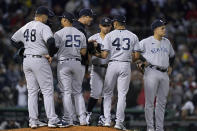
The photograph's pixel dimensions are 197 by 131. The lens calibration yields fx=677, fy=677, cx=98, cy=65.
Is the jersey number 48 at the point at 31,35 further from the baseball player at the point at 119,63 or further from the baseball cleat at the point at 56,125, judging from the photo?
the baseball cleat at the point at 56,125

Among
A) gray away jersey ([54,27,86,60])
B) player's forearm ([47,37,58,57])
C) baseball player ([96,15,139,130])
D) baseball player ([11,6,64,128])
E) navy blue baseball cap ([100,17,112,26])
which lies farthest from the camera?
navy blue baseball cap ([100,17,112,26])

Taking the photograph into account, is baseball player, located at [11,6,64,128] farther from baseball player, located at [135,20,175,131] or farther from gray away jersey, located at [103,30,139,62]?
baseball player, located at [135,20,175,131]

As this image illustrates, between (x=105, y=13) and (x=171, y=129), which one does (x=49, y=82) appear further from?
(x=105, y=13)

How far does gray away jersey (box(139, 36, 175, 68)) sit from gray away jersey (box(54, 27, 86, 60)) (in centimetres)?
147

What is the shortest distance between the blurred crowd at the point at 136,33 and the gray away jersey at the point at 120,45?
3.95m

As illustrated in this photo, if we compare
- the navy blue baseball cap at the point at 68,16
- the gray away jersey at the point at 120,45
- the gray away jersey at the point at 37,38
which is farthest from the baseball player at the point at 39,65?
the gray away jersey at the point at 120,45

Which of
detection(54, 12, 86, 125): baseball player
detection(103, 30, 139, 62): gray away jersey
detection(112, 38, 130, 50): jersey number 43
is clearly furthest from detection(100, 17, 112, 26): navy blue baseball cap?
detection(54, 12, 86, 125): baseball player

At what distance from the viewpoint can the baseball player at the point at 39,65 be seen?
13570 mm

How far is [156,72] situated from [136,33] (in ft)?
26.3

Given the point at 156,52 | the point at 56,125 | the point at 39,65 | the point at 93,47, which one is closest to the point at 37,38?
the point at 39,65

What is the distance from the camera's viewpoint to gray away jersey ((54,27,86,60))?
46.0 feet

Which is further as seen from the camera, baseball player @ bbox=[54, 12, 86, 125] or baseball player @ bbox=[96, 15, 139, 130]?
baseball player @ bbox=[96, 15, 139, 130]

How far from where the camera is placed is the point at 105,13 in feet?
79.7

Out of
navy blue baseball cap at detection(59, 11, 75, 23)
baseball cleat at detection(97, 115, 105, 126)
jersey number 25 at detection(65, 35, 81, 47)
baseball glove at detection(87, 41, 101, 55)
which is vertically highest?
navy blue baseball cap at detection(59, 11, 75, 23)
